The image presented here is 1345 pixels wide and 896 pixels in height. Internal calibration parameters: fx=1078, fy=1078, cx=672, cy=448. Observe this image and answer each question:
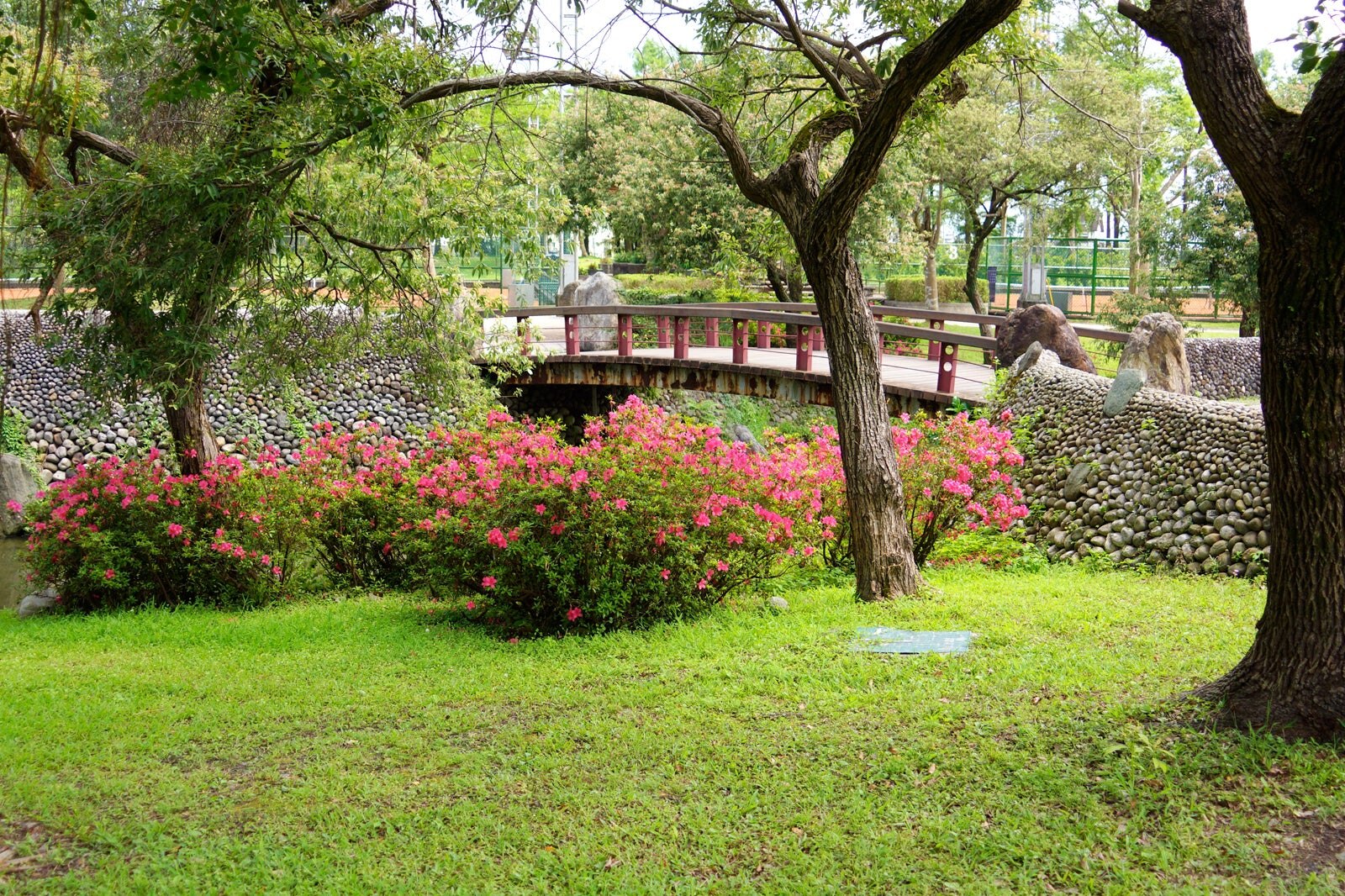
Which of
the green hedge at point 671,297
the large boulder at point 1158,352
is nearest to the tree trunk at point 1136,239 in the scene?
the green hedge at point 671,297

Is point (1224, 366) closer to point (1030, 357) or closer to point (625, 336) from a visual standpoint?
point (1030, 357)

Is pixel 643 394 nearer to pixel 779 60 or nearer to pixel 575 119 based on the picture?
pixel 575 119

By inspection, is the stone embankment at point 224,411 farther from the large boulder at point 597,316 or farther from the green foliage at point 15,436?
the large boulder at point 597,316

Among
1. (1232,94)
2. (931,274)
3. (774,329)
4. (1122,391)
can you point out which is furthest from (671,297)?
(1232,94)

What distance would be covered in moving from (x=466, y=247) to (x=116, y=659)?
4109 millimetres

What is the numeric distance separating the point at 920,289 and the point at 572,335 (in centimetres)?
1565

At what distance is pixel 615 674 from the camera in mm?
6082

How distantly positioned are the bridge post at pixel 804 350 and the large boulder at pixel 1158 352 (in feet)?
17.2

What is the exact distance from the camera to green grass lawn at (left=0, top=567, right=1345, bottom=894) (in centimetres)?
371

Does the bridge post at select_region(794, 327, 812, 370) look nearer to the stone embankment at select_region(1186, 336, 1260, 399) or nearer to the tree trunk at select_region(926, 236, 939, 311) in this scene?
the stone embankment at select_region(1186, 336, 1260, 399)

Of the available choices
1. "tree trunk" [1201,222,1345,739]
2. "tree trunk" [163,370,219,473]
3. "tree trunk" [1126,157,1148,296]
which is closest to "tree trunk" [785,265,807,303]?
"tree trunk" [1126,157,1148,296]

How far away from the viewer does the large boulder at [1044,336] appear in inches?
535

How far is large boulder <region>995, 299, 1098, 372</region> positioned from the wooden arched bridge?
11.2 inches

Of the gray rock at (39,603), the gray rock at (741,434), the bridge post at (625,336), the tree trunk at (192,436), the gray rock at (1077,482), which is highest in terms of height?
the bridge post at (625,336)
